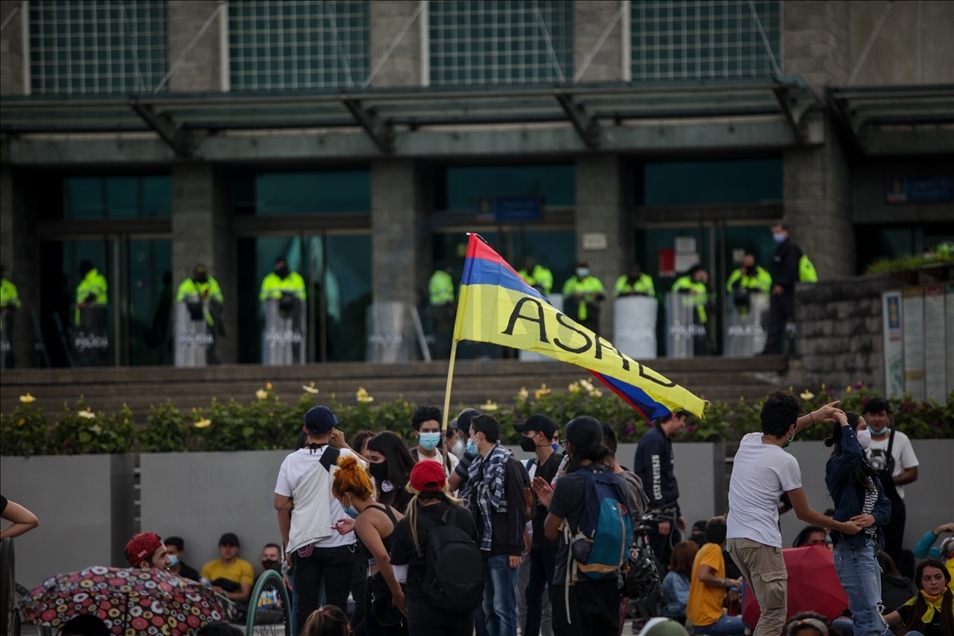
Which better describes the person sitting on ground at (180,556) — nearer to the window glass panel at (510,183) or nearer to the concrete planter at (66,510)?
the concrete planter at (66,510)

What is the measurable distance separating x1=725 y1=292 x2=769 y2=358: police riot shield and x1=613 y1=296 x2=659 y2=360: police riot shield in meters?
1.36

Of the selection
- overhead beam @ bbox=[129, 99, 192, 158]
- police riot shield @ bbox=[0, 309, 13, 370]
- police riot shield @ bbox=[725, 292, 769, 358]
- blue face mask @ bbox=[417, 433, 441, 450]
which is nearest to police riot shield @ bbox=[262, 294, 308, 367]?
overhead beam @ bbox=[129, 99, 192, 158]

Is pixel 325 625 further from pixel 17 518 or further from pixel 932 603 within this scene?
pixel 932 603

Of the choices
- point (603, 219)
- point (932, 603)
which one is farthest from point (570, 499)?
point (603, 219)

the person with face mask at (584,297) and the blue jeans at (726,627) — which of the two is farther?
the person with face mask at (584,297)

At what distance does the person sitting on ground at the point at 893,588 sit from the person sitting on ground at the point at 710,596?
1.24 metres

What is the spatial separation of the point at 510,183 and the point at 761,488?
68.4 feet

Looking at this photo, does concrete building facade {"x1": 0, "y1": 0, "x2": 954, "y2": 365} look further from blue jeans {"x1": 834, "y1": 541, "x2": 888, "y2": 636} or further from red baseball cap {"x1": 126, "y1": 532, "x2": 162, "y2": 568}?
red baseball cap {"x1": 126, "y1": 532, "x2": 162, "y2": 568}

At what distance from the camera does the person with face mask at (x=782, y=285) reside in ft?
68.7

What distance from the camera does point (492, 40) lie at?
28.7 metres

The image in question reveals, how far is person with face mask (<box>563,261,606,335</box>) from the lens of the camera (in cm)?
2564

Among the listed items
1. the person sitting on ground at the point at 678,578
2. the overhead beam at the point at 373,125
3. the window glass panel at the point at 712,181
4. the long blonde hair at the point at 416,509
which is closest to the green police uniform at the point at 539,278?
the overhead beam at the point at 373,125

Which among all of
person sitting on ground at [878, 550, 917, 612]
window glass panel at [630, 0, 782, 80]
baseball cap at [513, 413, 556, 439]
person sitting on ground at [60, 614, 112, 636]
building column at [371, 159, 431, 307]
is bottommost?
person sitting on ground at [878, 550, 917, 612]

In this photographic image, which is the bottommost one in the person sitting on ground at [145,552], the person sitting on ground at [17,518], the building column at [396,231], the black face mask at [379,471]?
the person sitting on ground at [145,552]
